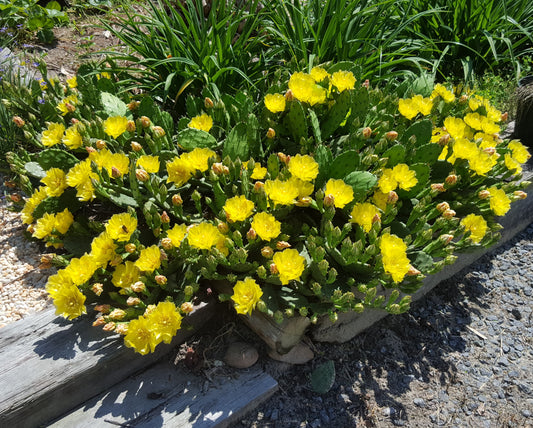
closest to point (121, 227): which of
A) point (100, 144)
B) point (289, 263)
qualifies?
point (100, 144)

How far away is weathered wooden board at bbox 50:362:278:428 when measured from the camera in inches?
72.3

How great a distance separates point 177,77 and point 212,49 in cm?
30

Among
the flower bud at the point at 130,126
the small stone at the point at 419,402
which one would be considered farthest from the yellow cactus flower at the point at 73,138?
the small stone at the point at 419,402

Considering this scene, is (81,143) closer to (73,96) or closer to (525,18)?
(73,96)

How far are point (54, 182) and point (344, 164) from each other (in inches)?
A: 55.7

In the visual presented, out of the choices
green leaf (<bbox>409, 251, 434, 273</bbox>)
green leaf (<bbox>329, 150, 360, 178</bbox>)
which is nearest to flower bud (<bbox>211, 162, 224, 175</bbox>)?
green leaf (<bbox>329, 150, 360, 178</bbox>)

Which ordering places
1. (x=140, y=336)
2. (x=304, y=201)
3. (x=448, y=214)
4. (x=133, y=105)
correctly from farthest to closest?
(x=133, y=105) → (x=448, y=214) → (x=304, y=201) → (x=140, y=336)

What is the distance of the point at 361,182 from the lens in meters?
1.96

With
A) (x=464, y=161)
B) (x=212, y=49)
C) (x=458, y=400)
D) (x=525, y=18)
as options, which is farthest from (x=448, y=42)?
(x=458, y=400)

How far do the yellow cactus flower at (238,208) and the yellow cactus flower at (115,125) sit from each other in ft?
2.54

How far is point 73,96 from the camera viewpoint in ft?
8.44

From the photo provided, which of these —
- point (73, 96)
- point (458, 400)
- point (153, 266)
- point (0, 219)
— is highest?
point (73, 96)

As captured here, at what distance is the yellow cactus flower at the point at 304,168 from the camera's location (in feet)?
6.42

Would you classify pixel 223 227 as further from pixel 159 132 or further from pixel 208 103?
pixel 208 103
